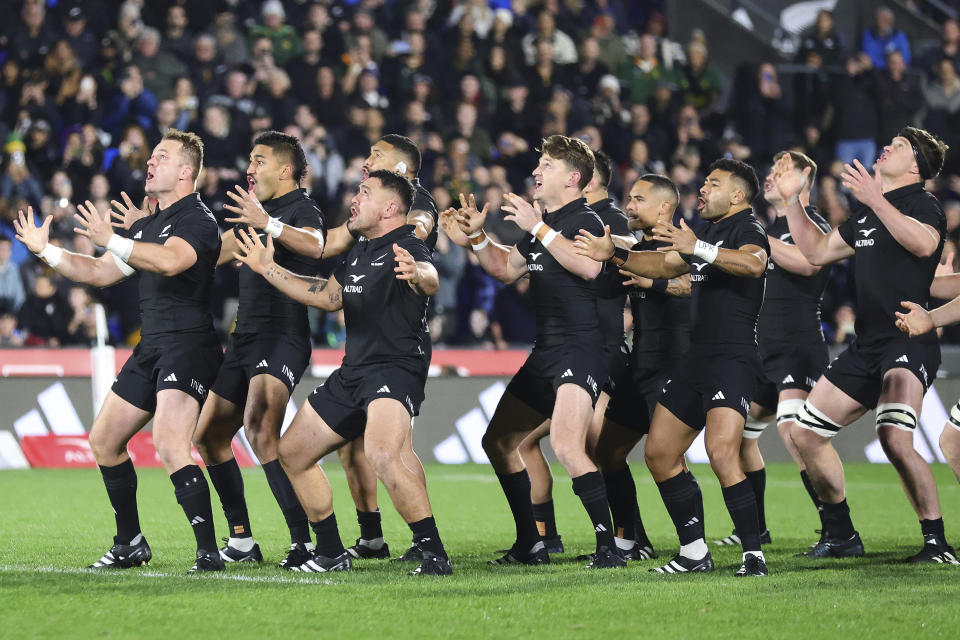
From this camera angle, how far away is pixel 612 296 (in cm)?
887

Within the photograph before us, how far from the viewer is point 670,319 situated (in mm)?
9133

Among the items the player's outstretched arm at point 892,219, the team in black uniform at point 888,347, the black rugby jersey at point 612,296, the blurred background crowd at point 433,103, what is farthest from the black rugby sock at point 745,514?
the blurred background crowd at point 433,103

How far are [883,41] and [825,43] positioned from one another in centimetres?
113

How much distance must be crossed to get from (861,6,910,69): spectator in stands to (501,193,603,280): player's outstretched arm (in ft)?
51.9

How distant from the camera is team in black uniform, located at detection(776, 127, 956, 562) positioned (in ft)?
28.0

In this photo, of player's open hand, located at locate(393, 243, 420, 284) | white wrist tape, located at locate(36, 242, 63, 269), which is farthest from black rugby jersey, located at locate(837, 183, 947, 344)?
white wrist tape, located at locate(36, 242, 63, 269)

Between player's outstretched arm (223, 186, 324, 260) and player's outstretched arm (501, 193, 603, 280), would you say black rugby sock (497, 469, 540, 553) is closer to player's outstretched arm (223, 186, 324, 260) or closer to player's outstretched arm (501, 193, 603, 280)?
player's outstretched arm (501, 193, 603, 280)

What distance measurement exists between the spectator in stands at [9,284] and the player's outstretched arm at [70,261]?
8.43m

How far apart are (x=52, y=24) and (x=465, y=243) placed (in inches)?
489

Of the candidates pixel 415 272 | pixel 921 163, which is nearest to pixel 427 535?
pixel 415 272

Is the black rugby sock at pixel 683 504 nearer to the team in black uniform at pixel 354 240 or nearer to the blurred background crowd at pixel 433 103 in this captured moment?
the team in black uniform at pixel 354 240

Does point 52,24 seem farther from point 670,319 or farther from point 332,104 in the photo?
point 670,319

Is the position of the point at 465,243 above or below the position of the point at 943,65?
below

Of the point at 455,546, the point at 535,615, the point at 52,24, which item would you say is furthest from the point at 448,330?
the point at 535,615
